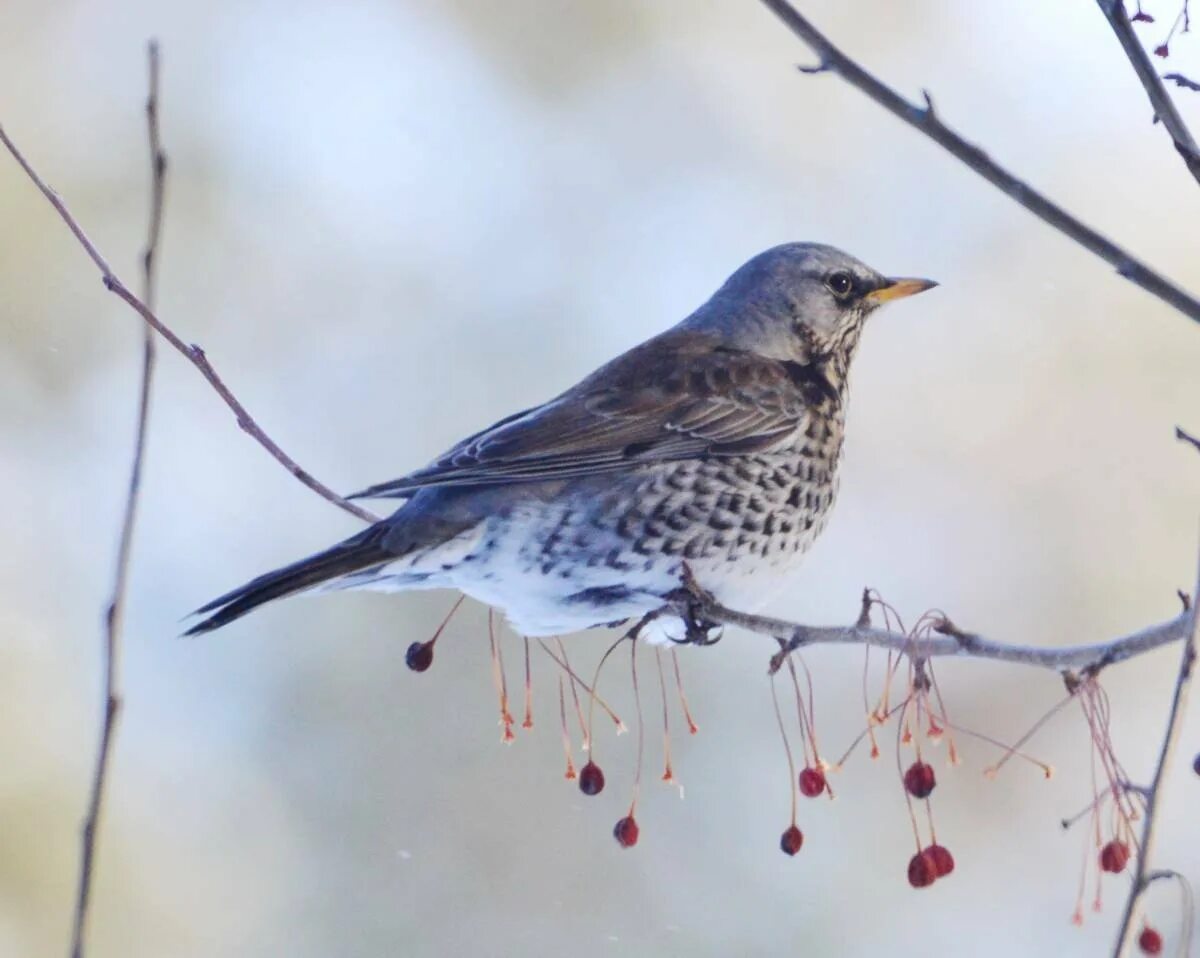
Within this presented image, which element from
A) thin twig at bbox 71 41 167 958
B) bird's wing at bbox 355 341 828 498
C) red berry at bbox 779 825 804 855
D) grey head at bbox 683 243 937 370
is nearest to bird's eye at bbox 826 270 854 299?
grey head at bbox 683 243 937 370

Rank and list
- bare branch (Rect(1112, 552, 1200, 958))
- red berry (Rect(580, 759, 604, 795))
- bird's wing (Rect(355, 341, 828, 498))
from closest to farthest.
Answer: bare branch (Rect(1112, 552, 1200, 958)) → red berry (Rect(580, 759, 604, 795)) → bird's wing (Rect(355, 341, 828, 498))

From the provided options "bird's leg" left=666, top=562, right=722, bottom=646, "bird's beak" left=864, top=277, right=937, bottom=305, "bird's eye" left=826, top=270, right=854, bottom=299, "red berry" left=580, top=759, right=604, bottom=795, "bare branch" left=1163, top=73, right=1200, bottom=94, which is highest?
"bird's eye" left=826, top=270, right=854, bottom=299

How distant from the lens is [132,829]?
17.4 feet

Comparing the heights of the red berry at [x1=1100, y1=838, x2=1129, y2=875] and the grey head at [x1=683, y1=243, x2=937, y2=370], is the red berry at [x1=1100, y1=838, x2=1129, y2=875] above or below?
below

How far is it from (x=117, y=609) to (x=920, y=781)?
3.92ft

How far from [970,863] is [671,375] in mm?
3111

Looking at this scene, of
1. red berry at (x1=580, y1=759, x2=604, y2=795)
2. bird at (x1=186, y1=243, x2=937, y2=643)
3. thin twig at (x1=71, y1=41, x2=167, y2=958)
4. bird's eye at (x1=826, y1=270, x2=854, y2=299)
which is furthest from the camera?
bird's eye at (x1=826, y1=270, x2=854, y2=299)

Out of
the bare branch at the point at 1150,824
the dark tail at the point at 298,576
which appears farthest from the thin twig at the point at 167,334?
the bare branch at the point at 1150,824

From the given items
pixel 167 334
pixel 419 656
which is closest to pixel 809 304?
pixel 419 656

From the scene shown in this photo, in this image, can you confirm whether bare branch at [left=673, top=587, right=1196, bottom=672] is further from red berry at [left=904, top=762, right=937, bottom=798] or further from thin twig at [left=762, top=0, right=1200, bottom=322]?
thin twig at [left=762, top=0, right=1200, bottom=322]

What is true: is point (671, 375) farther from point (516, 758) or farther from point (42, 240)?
point (42, 240)

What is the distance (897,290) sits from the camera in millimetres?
3492

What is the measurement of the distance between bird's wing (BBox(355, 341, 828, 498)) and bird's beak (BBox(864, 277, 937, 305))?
0.23 meters

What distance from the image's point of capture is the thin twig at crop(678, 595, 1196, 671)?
5.69 ft
